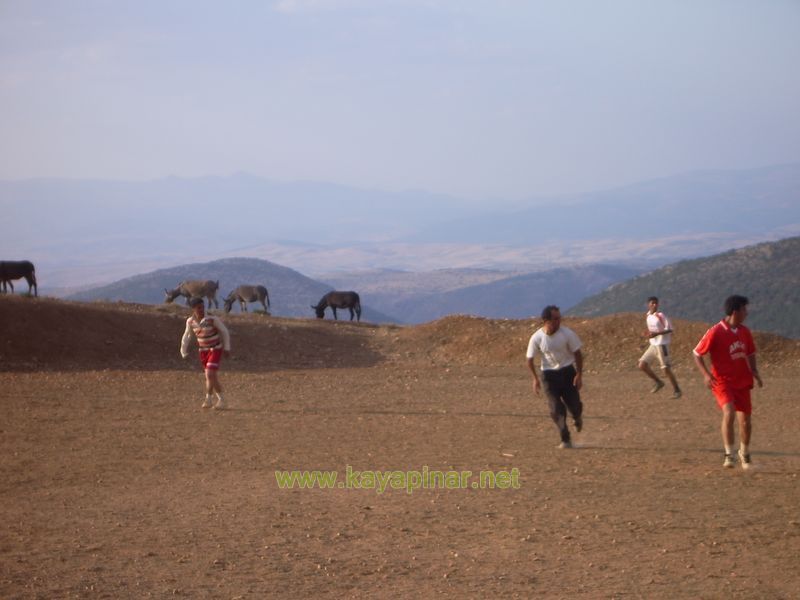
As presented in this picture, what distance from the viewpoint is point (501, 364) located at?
83.0 feet

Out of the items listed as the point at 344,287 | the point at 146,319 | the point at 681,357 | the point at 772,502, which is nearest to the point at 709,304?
the point at 681,357

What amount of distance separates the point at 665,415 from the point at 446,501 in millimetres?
6978

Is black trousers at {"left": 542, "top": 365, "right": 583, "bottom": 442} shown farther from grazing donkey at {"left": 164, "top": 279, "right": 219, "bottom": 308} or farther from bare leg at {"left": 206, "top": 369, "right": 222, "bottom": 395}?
grazing donkey at {"left": 164, "top": 279, "right": 219, "bottom": 308}

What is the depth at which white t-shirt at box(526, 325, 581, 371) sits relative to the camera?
502 inches

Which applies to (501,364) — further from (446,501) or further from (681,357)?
(446,501)

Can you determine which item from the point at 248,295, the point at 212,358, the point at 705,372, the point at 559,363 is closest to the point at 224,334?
the point at 212,358

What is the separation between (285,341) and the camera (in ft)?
87.3

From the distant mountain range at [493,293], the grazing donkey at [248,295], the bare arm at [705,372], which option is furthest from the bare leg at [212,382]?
the distant mountain range at [493,293]

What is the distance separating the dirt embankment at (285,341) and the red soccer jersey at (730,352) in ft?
42.4

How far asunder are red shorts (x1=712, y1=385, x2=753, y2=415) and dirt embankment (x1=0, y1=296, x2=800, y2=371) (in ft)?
42.2

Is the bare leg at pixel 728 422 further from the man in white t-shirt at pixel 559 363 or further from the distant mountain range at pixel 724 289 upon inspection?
the distant mountain range at pixel 724 289

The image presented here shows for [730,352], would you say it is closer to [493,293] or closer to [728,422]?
[728,422]

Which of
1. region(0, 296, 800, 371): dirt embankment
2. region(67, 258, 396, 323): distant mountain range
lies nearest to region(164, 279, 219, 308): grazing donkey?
region(0, 296, 800, 371): dirt embankment

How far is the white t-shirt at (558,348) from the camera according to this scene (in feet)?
41.8
